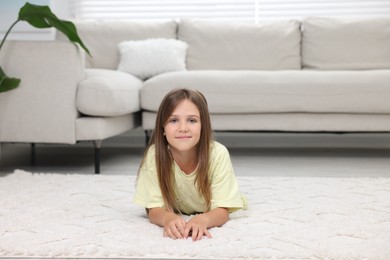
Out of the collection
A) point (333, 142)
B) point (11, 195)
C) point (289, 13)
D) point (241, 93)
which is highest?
point (289, 13)

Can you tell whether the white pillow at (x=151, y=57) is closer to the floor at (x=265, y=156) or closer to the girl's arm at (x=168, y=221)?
the floor at (x=265, y=156)

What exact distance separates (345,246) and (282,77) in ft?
5.90

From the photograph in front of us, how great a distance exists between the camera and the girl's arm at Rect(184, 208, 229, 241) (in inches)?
60.8

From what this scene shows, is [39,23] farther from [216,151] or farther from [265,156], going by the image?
[265,156]

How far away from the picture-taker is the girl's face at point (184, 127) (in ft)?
5.51

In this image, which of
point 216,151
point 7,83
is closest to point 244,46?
point 7,83

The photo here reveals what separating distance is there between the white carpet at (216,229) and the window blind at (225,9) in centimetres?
211

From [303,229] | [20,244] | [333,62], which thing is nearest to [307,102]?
[333,62]

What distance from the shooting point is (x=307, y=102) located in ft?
10.2

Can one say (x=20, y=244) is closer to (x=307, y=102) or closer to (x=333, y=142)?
(x=307, y=102)

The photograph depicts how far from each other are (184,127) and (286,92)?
1.54m

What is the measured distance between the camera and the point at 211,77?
316cm

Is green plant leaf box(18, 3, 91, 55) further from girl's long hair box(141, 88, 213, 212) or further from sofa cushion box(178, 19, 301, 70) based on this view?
sofa cushion box(178, 19, 301, 70)

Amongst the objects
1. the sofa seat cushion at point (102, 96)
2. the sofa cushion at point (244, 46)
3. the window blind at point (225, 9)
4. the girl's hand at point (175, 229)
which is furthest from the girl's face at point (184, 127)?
the window blind at point (225, 9)
